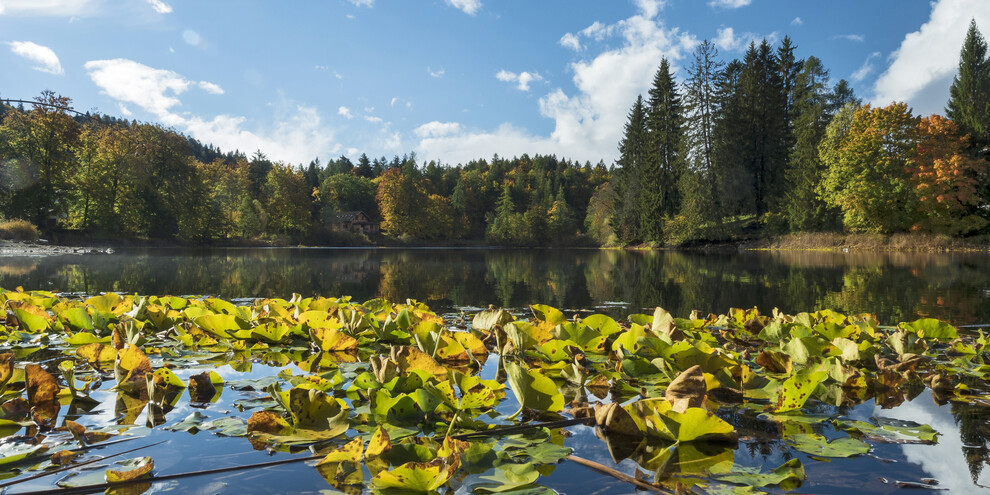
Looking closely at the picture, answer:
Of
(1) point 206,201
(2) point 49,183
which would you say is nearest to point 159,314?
(2) point 49,183

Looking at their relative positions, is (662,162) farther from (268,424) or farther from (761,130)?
(268,424)

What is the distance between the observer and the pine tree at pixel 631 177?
4531cm

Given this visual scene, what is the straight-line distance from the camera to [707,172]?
3984 centimetres

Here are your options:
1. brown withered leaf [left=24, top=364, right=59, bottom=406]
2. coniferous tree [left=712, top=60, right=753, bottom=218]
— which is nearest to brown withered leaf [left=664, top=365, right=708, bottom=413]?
brown withered leaf [left=24, top=364, right=59, bottom=406]

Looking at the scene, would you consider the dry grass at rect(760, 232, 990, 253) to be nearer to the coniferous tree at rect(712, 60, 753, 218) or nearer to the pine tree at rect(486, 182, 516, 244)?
the coniferous tree at rect(712, 60, 753, 218)

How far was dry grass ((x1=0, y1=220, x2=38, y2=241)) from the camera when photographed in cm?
2924

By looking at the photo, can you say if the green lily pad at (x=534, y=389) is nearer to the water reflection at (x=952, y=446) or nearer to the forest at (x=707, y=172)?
the water reflection at (x=952, y=446)

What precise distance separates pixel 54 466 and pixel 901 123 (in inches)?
1574

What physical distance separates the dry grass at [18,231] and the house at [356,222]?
3897 centimetres

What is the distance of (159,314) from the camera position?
12.1 feet

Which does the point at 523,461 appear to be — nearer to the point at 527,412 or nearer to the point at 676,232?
the point at 527,412

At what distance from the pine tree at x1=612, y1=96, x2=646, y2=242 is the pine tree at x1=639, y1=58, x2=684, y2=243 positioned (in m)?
1.19

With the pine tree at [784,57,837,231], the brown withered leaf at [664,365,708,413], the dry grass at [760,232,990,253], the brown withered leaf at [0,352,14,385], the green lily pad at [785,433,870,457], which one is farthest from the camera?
the pine tree at [784,57,837,231]

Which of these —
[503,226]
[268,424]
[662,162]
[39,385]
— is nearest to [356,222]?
[503,226]
